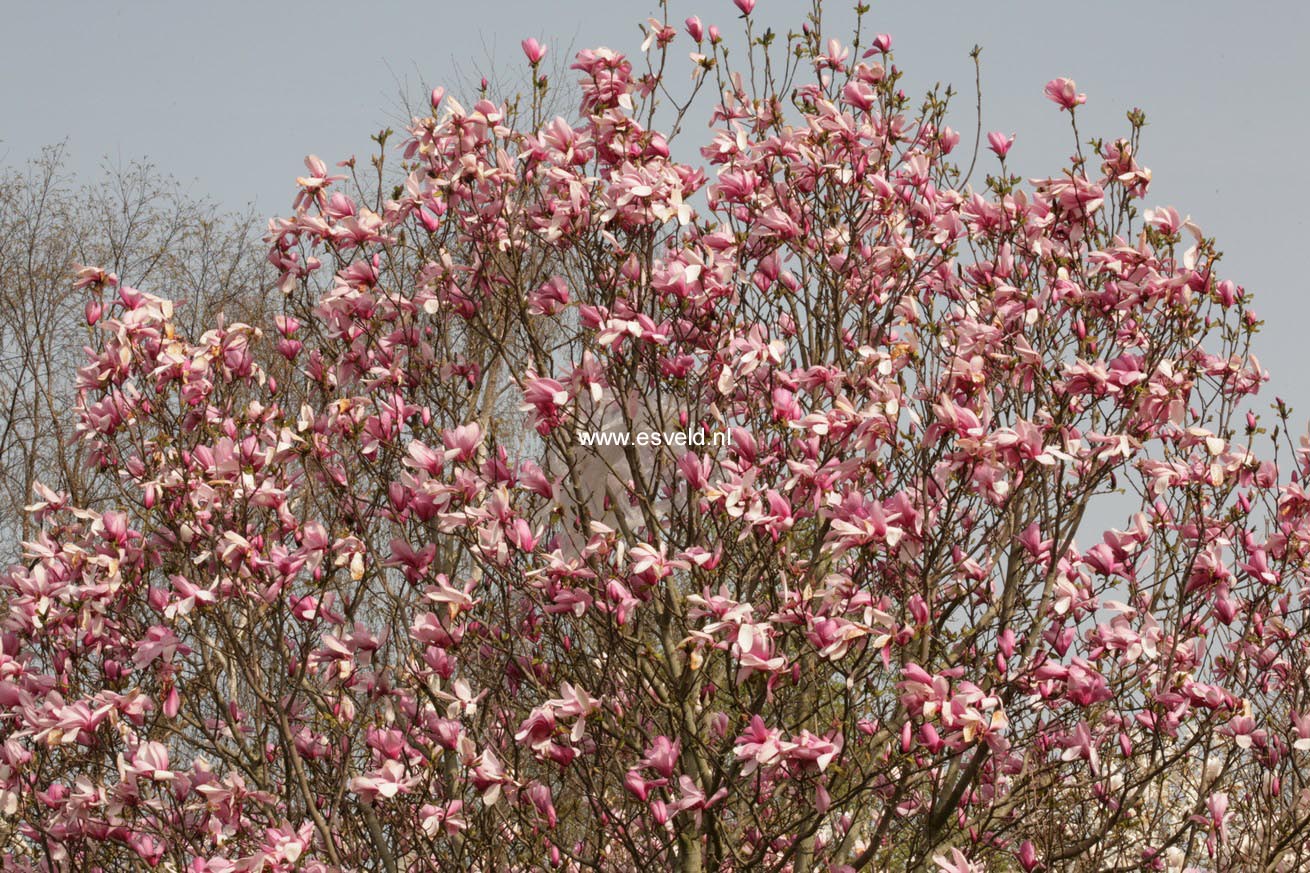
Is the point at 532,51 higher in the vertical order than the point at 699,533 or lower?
higher

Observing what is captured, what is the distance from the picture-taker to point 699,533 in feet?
15.8

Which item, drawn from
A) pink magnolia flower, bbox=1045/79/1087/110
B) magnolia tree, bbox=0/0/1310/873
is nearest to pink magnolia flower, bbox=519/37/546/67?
magnolia tree, bbox=0/0/1310/873

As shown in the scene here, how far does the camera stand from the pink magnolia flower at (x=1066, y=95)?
17.1 feet

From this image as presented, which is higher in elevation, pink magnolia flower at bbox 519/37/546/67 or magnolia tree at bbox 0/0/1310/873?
pink magnolia flower at bbox 519/37/546/67

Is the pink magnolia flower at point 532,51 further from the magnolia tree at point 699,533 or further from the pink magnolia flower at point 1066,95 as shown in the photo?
the pink magnolia flower at point 1066,95

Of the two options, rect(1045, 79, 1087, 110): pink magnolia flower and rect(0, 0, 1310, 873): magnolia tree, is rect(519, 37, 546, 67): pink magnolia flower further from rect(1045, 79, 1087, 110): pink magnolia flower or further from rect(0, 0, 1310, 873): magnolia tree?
rect(1045, 79, 1087, 110): pink magnolia flower

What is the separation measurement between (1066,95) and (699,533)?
7.25 ft

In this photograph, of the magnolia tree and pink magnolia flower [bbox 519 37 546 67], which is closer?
the magnolia tree

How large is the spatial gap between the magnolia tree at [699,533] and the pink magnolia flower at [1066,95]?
1.02ft

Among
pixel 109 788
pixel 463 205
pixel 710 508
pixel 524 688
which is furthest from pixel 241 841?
pixel 463 205

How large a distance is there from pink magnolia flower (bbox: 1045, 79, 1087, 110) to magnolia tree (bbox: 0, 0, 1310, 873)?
0.31m

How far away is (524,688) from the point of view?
580cm

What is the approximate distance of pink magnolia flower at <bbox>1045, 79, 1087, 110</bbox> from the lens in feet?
17.1

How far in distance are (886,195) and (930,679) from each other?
2.24 m
